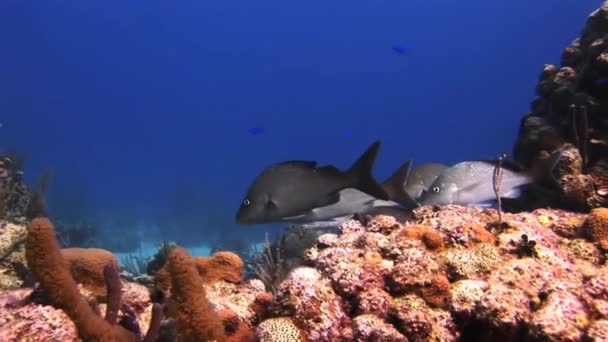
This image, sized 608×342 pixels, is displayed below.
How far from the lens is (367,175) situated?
4.68m

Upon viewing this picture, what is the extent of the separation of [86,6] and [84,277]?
370 feet

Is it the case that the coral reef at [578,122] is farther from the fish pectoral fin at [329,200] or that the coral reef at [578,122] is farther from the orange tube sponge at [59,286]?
the orange tube sponge at [59,286]

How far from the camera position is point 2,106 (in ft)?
363

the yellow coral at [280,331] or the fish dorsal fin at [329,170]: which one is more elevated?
the fish dorsal fin at [329,170]

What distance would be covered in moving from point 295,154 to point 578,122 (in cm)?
13944

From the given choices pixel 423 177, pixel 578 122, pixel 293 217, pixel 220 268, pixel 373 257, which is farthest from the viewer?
pixel 423 177

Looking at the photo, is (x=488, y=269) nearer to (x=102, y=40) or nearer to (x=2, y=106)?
(x=102, y=40)

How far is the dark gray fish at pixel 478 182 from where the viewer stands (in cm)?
480

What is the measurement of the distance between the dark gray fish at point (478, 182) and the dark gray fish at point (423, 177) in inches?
28.2

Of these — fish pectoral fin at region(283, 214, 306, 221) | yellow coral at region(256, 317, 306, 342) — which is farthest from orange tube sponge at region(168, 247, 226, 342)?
fish pectoral fin at region(283, 214, 306, 221)

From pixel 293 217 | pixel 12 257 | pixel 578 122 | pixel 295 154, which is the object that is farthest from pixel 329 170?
pixel 295 154

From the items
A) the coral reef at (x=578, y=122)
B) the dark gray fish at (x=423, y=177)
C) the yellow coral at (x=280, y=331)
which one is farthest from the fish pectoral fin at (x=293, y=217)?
the coral reef at (x=578, y=122)

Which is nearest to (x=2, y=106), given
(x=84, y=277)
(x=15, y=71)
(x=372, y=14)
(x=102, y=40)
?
(x=15, y=71)

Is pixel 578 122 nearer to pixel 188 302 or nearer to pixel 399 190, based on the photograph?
pixel 399 190
